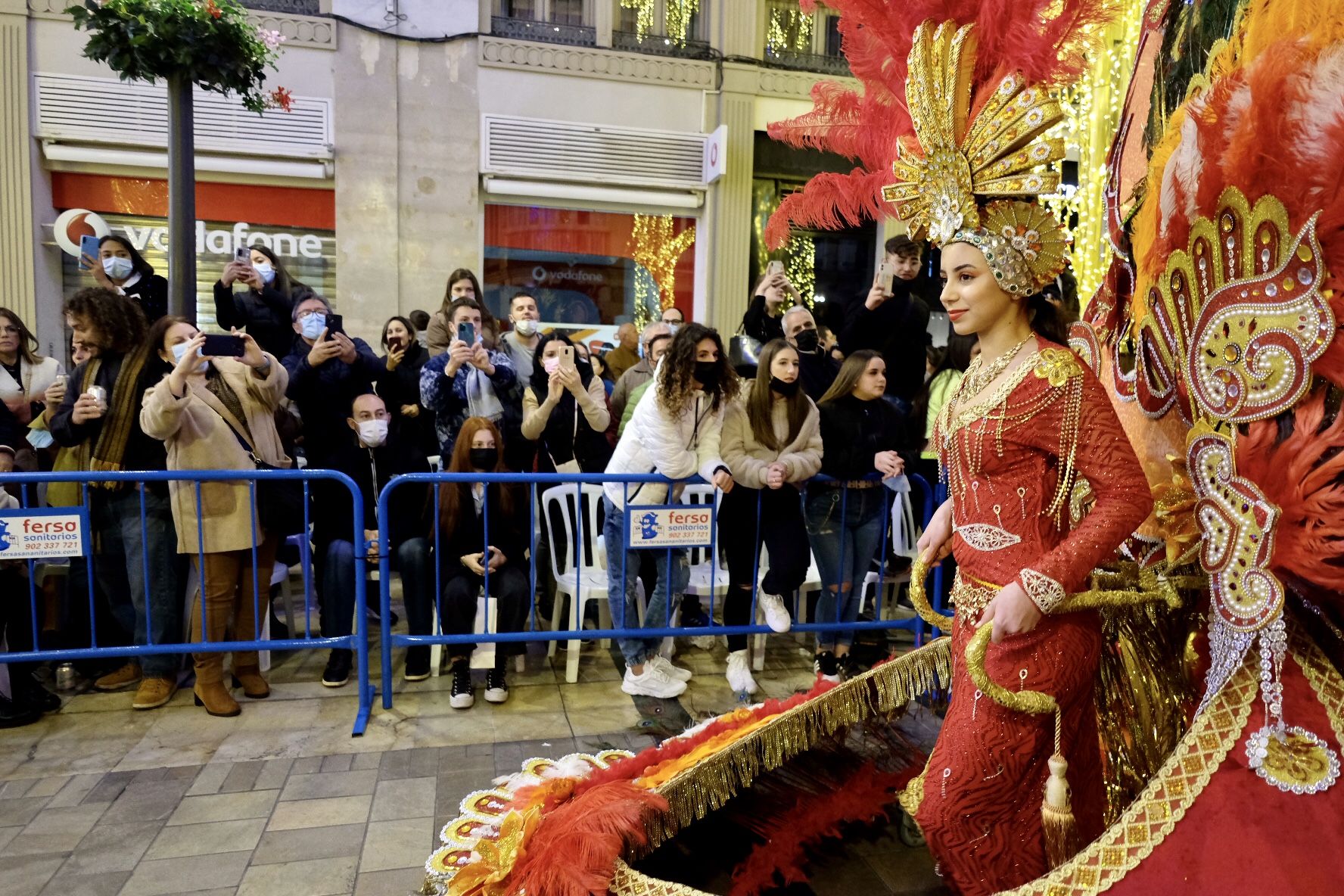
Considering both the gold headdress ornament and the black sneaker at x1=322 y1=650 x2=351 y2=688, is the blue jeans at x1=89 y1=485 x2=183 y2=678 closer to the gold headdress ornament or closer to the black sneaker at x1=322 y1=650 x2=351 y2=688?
the black sneaker at x1=322 y1=650 x2=351 y2=688

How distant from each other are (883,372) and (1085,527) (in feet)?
9.83

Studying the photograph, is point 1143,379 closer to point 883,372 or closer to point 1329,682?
point 1329,682

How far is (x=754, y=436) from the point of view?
15.2 ft

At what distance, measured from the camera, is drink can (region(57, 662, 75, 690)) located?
4418 millimetres

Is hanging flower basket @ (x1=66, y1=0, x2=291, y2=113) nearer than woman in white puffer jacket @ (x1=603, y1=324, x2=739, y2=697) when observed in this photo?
No

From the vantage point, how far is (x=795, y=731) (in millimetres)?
2781

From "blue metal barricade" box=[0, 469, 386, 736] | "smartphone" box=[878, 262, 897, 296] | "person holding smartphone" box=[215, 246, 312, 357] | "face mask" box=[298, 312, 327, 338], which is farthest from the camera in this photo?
"person holding smartphone" box=[215, 246, 312, 357]

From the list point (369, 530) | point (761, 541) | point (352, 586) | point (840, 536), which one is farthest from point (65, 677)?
point (840, 536)

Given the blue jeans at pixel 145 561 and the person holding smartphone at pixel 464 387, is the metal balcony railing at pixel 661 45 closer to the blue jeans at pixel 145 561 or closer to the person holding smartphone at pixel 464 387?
the person holding smartphone at pixel 464 387

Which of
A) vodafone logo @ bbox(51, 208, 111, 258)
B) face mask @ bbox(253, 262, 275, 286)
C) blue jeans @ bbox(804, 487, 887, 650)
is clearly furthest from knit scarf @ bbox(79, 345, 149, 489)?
vodafone logo @ bbox(51, 208, 111, 258)

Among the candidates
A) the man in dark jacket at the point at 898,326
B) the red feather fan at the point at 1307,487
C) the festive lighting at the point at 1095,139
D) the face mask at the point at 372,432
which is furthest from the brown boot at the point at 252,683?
the red feather fan at the point at 1307,487

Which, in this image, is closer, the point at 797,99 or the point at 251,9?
the point at 251,9

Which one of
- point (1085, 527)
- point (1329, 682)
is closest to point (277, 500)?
point (1085, 527)

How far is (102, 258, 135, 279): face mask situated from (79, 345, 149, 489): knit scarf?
1.79 metres
